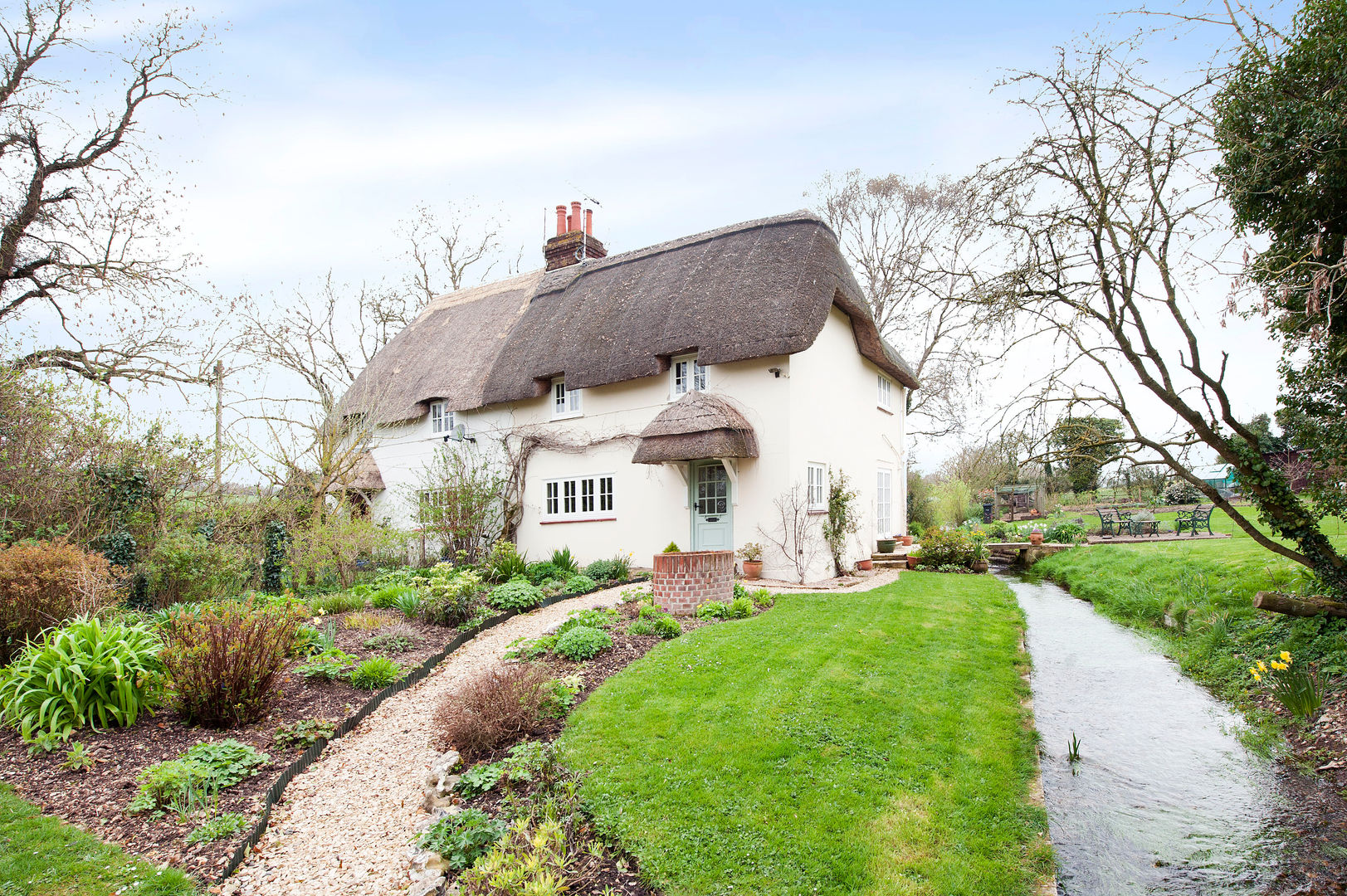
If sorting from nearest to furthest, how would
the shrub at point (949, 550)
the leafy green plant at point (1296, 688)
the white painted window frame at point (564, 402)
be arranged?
the leafy green plant at point (1296, 688) < the shrub at point (949, 550) < the white painted window frame at point (564, 402)

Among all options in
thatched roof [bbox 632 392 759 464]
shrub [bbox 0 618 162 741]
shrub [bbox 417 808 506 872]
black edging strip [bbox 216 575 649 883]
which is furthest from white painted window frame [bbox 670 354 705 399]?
shrub [bbox 417 808 506 872]

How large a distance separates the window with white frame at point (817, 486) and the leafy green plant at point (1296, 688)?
6750 mm

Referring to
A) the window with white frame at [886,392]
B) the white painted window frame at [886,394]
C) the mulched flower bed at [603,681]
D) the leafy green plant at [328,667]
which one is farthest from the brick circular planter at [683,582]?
the window with white frame at [886,392]

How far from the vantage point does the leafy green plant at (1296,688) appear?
17.9 feet

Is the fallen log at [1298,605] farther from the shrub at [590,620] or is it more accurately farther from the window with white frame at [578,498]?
the window with white frame at [578,498]

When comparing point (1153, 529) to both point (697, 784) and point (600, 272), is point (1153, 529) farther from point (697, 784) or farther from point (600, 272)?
point (697, 784)

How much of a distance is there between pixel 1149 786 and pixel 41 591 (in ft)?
31.4

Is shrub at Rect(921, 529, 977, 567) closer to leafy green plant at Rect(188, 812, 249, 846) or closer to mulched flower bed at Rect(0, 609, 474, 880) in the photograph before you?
mulched flower bed at Rect(0, 609, 474, 880)

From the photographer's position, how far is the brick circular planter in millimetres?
8750

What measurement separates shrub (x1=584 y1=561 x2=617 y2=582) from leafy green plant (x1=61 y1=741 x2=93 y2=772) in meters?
7.69

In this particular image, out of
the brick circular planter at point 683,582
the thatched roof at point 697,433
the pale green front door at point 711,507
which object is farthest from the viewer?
the pale green front door at point 711,507

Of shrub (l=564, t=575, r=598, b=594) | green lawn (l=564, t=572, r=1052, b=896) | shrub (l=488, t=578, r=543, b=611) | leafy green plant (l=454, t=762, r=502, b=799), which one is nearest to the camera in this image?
green lawn (l=564, t=572, r=1052, b=896)

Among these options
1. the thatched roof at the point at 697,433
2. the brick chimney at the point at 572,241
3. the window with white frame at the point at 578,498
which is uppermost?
the brick chimney at the point at 572,241

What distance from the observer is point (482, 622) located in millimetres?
8625
